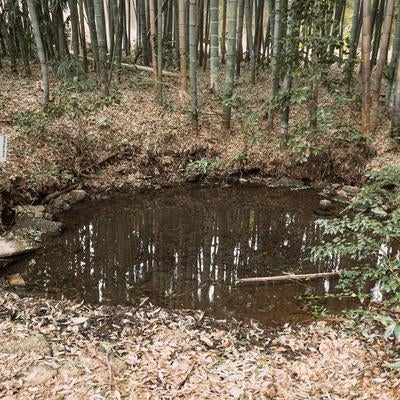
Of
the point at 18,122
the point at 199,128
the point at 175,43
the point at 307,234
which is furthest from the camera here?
the point at 175,43

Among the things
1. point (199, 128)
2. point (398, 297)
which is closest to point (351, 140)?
point (199, 128)

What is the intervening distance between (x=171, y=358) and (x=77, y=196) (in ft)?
14.6

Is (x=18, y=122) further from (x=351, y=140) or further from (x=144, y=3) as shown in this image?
(x=351, y=140)

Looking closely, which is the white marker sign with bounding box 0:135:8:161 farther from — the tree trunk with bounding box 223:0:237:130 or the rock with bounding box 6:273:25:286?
the tree trunk with bounding box 223:0:237:130

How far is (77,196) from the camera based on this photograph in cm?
664

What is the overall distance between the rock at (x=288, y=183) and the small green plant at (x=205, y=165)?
1279 mm

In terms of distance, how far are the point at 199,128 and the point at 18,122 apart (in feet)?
12.5

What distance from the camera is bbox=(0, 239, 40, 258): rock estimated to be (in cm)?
469

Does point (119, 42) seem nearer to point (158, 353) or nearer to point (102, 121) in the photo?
point (102, 121)

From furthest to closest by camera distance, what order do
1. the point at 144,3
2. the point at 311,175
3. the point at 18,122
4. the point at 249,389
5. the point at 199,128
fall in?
1. the point at 144,3
2. the point at 199,128
3. the point at 311,175
4. the point at 18,122
5. the point at 249,389

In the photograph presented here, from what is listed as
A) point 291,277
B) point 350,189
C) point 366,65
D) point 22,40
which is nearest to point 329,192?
point 350,189

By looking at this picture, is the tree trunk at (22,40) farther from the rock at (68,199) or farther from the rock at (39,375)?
the rock at (39,375)

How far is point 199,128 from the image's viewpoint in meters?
8.62

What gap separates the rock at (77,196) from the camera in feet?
21.5
